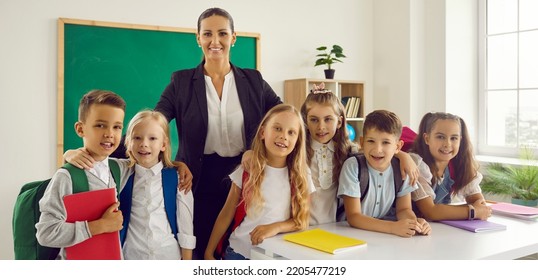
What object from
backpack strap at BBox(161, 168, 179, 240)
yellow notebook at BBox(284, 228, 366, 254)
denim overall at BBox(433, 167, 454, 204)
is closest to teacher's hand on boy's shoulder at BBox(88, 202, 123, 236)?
backpack strap at BBox(161, 168, 179, 240)

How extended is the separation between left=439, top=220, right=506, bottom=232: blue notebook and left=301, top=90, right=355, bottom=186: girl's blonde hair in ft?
1.60

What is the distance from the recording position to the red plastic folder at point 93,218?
1614mm

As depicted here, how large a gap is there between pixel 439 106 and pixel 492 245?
3791 mm

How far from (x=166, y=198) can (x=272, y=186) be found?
42cm

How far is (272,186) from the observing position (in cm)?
204

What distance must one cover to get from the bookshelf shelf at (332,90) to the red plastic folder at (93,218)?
336 cm

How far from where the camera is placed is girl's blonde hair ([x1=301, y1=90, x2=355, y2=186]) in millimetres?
2180

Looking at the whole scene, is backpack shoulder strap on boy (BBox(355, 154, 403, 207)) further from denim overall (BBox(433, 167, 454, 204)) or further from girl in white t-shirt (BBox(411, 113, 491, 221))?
denim overall (BBox(433, 167, 454, 204))

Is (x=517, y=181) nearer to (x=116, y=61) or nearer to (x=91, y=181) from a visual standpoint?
(x=116, y=61)

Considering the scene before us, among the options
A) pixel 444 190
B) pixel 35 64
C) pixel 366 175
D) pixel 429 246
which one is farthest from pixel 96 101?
pixel 35 64

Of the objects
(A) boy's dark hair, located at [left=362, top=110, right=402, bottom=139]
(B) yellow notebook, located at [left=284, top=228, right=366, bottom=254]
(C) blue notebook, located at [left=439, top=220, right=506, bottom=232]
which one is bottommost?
(B) yellow notebook, located at [left=284, top=228, right=366, bottom=254]

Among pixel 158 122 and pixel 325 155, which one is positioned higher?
pixel 158 122

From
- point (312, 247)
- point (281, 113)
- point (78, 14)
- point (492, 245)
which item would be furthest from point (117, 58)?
point (492, 245)

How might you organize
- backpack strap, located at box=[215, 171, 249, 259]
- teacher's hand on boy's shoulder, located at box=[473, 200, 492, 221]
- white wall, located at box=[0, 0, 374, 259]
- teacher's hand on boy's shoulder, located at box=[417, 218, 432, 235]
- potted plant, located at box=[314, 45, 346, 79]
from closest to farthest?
1. teacher's hand on boy's shoulder, located at box=[417, 218, 432, 235]
2. backpack strap, located at box=[215, 171, 249, 259]
3. teacher's hand on boy's shoulder, located at box=[473, 200, 492, 221]
4. white wall, located at box=[0, 0, 374, 259]
5. potted plant, located at box=[314, 45, 346, 79]
